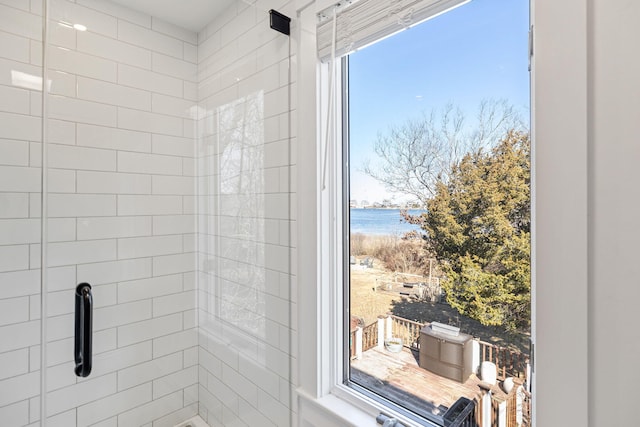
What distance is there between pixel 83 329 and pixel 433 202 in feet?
4.25

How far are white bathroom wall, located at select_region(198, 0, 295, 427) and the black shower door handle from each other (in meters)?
0.40

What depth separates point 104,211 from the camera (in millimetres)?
1146

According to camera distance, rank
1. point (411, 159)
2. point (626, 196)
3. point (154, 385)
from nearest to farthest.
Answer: point (626, 196) < point (411, 159) < point (154, 385)

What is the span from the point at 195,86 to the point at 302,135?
0.60 meters

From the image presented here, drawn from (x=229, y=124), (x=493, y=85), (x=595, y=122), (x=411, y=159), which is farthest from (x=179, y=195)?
(x=595, y=122)

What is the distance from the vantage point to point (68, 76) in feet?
3.52

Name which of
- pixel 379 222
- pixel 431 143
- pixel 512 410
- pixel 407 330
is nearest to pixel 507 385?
pixel 512 410

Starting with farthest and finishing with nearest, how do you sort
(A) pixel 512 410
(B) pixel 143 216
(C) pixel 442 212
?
(B) pixel 143 216
(C) pixel 442 212
(A) pixel 512 410

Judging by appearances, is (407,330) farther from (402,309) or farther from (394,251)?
(394,251)

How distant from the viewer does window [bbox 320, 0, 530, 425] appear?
765mm

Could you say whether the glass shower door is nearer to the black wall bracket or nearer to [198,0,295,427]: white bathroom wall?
[198,0,295,427]: white bathroom wall

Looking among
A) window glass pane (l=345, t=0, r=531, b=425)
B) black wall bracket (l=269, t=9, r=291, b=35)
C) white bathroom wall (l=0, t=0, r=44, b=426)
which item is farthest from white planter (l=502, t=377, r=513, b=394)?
white bathroom wall (l=0, t=0, r=44, b=426)

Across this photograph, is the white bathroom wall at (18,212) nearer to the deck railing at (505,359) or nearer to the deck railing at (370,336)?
the deck railing at (370,336)

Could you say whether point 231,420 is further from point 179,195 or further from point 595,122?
point 595,122
